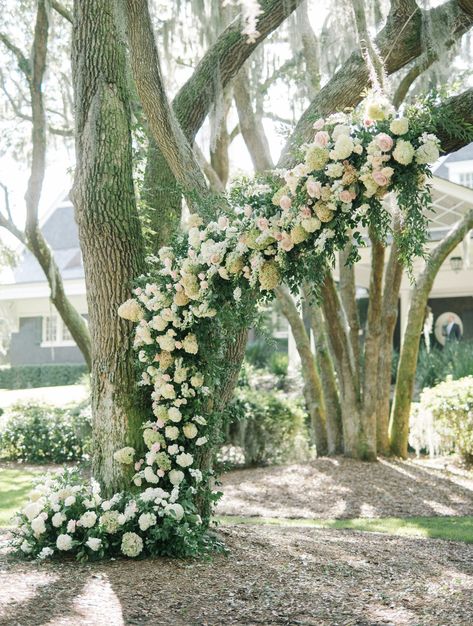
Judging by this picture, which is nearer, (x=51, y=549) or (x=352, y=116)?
(x=352, y=116)

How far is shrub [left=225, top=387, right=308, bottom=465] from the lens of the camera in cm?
1073

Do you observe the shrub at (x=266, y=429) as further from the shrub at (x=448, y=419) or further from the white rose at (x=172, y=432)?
the white rose at (x=172, y=432)

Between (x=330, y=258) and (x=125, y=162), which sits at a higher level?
(x=125, y=162)

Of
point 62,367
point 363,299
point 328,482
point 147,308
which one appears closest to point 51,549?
point 147,308

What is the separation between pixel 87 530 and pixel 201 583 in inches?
37.4

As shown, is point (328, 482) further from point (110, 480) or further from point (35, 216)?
point (35, 216)

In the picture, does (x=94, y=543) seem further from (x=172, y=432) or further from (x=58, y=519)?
(x=172, y=432)

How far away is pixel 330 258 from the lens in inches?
181

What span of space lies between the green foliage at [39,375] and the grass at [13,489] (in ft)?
32.7

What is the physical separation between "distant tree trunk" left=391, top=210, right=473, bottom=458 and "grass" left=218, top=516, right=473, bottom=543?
2761 millimetres

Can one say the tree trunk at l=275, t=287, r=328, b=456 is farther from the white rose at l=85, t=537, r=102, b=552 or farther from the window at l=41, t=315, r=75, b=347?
the window at l=41, t=315, r=75, b=347

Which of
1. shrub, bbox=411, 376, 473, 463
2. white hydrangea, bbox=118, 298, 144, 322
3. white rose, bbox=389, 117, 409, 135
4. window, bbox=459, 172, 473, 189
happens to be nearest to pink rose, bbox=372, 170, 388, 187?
white rose, bbox=389, 117, 409, 135

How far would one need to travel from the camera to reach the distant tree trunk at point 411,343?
31.7 feet

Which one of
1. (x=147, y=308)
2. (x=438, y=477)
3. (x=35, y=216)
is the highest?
(x=35, y=216)
